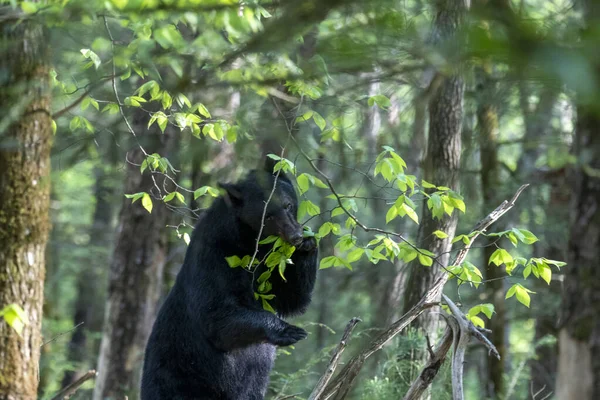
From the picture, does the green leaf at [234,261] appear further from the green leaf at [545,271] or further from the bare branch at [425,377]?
the green leaf at [545,271]

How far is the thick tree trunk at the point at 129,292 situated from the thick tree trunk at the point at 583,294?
23.4 feet

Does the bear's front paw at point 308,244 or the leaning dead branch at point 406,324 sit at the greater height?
the bear's front paw at point 308,244

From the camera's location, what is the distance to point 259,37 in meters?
2.20

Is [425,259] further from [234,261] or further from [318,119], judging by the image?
[234,261]

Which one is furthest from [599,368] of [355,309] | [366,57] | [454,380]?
[355,309]

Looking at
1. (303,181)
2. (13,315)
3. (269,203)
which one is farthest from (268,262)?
(13,315)

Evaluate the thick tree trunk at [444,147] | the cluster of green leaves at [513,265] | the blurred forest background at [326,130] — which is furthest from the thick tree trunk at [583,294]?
the thick tree trunk at [444,147]

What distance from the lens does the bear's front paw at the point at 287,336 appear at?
206 inches

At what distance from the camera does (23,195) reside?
14.6 ft

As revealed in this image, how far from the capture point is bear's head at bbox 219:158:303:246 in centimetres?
540

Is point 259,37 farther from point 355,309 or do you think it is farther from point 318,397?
point 355,309

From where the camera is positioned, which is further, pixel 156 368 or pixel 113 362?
pixel 113 362

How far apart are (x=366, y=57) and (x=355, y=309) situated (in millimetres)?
13387

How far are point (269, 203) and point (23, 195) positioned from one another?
1.77 meters
